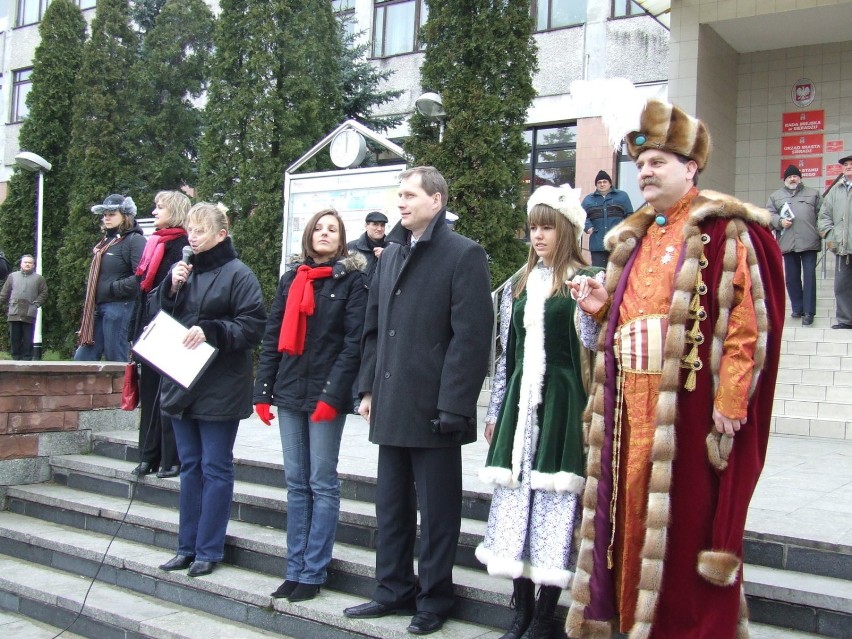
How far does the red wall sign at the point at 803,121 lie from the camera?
37.4ft

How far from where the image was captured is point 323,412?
4.33 m

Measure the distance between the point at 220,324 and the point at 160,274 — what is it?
1.51 meters

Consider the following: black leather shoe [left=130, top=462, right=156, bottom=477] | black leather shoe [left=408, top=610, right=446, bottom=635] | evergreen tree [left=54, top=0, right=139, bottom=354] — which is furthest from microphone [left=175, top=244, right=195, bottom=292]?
evergreen tree [left=54, top=0, right=139, bottom=354]

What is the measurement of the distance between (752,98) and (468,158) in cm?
432

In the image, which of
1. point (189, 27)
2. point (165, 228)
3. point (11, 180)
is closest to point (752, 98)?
point (165, 228)

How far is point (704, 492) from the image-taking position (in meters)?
3.05

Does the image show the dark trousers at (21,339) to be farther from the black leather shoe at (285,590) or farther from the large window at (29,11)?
the large window at (29,11)

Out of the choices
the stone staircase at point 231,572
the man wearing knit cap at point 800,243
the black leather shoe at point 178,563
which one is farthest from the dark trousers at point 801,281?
the black leather shoe at point 178,563

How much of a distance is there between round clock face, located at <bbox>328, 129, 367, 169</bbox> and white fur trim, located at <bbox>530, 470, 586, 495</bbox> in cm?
695

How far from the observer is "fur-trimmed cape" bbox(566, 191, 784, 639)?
2.99m

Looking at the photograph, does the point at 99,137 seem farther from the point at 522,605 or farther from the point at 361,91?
the point at 522,605

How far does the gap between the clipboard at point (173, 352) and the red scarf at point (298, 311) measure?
489 millimetres

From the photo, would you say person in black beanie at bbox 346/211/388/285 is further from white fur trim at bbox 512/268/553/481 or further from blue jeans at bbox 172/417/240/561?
white fur trim at bbox 512/268/553/481

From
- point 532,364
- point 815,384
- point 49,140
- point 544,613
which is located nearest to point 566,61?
point 815,384
